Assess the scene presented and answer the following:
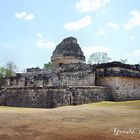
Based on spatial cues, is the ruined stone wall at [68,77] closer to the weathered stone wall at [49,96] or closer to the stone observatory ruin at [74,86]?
the stone observatory ruin at [74,86]

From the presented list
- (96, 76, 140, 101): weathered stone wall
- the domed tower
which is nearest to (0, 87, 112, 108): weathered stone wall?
(96, 76, 140, 101): weathered stone wall

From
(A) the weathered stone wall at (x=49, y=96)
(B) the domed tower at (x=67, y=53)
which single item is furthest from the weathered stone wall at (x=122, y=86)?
(B) the domed tower at (x=67, y=53)

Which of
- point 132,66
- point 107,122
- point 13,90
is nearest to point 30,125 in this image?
point 107,122

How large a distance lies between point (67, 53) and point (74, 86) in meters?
14.1

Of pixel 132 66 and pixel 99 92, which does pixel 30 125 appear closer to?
pixel 99 92

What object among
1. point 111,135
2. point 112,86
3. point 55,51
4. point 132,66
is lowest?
point 111,135

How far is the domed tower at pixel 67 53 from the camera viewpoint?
34.3m

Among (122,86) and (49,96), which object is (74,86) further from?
(122,86)

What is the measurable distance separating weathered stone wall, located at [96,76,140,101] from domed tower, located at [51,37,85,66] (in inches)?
355

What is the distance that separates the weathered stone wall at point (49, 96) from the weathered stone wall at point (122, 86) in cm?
179

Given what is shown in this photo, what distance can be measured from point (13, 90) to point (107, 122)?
13401 mm

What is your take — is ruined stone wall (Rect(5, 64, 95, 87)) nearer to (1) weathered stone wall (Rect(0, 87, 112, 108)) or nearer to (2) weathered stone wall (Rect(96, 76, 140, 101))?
(2) weathered stone wall (Rect(96, 76, 140, 101))

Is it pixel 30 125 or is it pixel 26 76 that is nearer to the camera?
pixel 30 125

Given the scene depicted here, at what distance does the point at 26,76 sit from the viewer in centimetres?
2886
